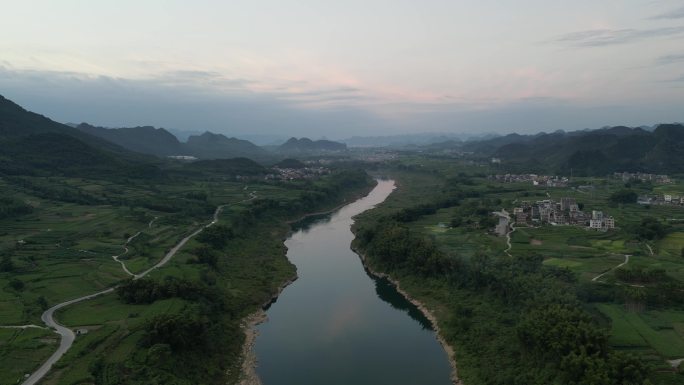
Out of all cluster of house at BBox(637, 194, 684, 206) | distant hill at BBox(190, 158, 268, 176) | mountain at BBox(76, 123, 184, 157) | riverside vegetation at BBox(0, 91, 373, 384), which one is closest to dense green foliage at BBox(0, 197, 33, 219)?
riverside vegetation at BBox(0, 91, 373, 384)

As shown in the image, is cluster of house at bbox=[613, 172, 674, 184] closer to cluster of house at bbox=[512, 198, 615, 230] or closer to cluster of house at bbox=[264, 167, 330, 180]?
cluster of house at bbox=[512, 198, 615, 230]

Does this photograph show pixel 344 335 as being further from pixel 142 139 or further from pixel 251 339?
pixel 142 139

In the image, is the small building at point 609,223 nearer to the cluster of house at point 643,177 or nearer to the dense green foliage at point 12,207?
the cluster of house at point 643,177

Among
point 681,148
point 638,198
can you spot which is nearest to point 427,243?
point 638,198

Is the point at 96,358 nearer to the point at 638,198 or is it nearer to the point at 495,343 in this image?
the point at 495,343

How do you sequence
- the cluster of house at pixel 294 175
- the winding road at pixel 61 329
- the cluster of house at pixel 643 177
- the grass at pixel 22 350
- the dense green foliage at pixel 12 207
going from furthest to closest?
the cluster of house at pixel 294 175, the cluster of house at pixel 643 177, the dense green foliage at pixel 12 207, the winding road at pixel 61 329, the grass at pixel 22 350

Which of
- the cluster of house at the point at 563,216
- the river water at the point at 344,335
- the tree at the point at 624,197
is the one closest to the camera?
the river water at the point at 344,335

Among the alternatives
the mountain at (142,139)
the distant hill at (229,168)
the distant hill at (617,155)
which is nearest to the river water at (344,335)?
the distant hill at (229,168)
